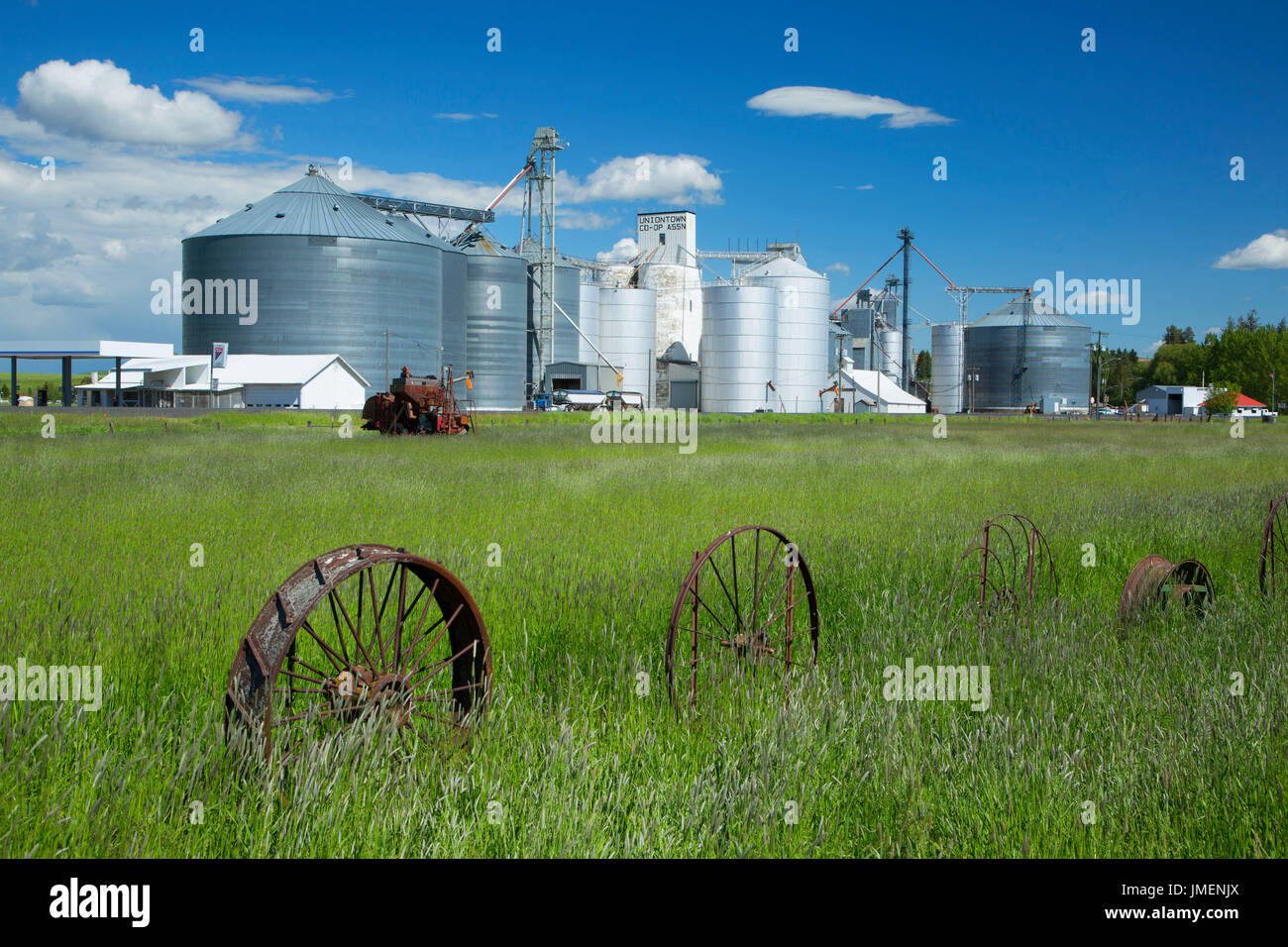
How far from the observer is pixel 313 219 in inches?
2874

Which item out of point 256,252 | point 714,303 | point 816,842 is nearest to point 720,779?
point 816,842

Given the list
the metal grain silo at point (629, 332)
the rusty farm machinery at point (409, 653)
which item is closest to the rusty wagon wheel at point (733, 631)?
the rusty farm machinery at point (409, 653)

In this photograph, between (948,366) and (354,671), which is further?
(948,366)

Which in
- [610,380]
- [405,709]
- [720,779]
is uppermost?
[610,380]

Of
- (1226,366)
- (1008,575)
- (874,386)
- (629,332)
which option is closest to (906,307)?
(874,386)

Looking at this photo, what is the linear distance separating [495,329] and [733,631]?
74976mm

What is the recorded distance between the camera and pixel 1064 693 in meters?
6.03

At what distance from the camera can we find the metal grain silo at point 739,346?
8819cm

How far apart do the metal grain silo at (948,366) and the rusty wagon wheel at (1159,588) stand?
4450 inches

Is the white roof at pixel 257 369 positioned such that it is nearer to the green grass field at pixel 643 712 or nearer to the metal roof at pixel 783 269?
the metal roof at pixel 783 269

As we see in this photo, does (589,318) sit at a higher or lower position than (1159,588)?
higher

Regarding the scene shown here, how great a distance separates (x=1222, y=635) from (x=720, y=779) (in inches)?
205

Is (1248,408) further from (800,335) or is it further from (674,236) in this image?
(674,236)
